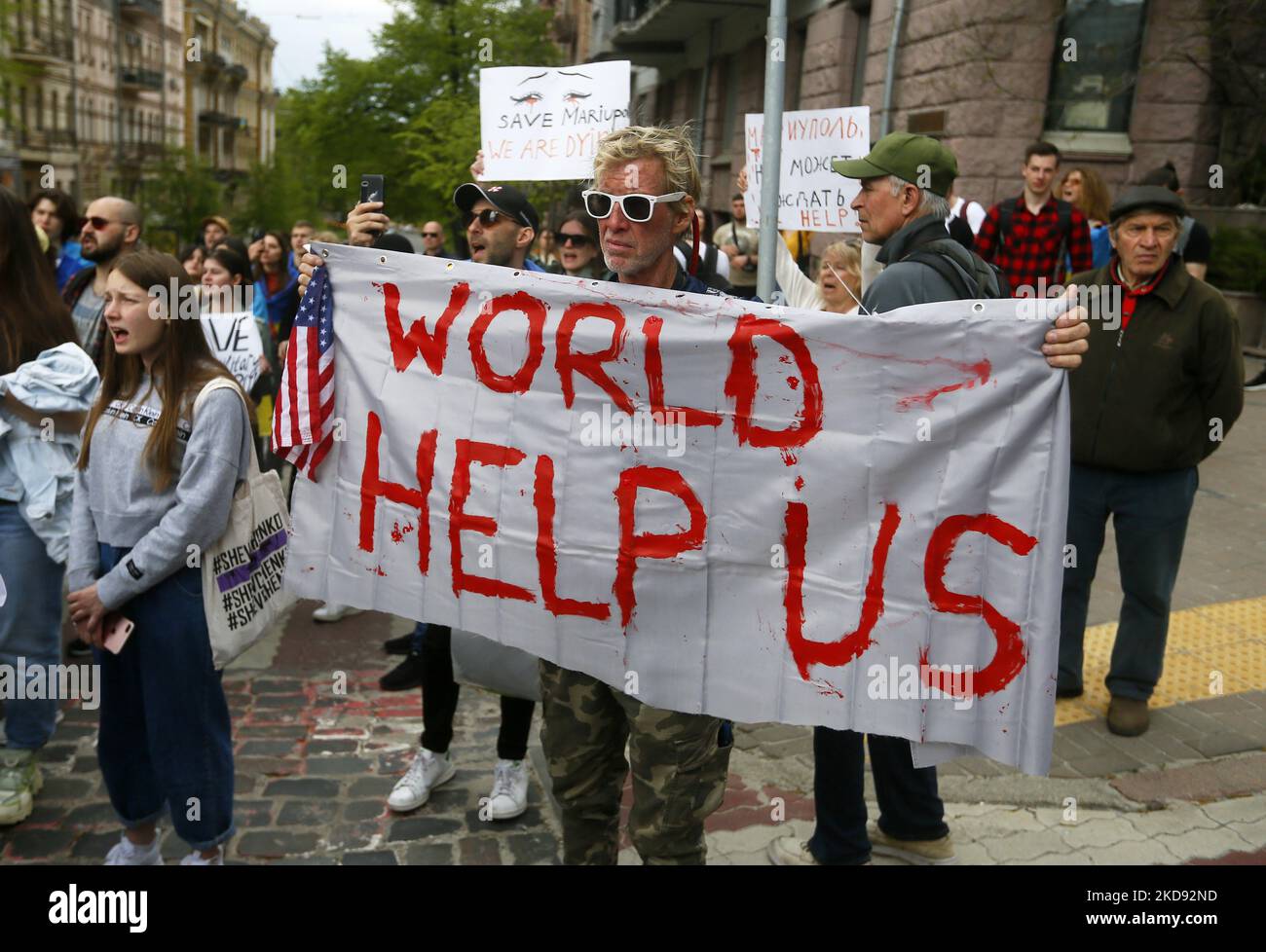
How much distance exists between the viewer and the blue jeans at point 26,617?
409cm

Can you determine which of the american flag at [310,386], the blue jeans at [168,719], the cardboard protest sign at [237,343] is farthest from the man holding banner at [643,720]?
the cardboard protest sign at [237,343]

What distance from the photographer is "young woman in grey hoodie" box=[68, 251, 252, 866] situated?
133 inches

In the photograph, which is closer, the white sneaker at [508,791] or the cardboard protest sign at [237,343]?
the white sneaker at [508,791]

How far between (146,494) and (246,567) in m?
0.37

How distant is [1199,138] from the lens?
1249 cm

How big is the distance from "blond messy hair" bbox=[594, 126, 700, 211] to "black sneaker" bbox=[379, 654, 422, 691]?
3.07 metres

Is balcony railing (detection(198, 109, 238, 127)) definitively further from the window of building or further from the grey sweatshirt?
the grey sweatshirt

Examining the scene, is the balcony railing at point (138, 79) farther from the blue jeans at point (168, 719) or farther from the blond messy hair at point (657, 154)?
the blond messy hair at point (657, 154)

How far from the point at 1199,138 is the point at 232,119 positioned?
8211 centimetres

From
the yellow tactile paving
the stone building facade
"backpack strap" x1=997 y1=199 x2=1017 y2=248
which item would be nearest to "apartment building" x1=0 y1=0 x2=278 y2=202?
the stone building facade

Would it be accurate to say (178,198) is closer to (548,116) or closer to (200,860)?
(548,116)

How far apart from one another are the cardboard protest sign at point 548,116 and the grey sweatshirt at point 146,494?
285 centimetres
